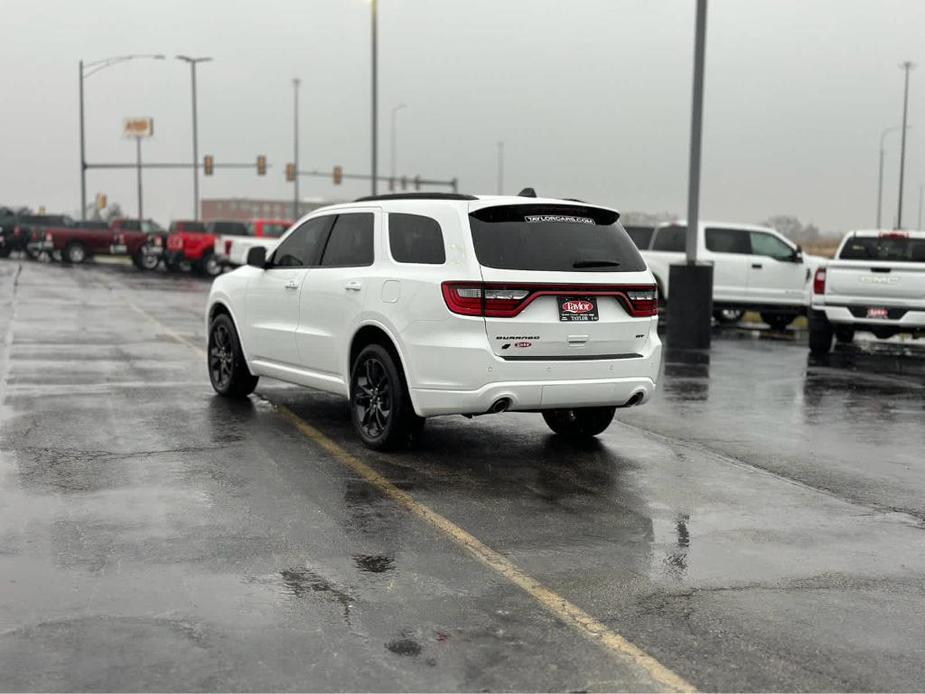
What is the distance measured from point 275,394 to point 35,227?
4257 cm

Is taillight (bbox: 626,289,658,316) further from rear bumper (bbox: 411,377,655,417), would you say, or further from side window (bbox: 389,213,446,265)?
side window (bbox: 389,213,446,265)

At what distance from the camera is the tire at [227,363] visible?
1093 cm

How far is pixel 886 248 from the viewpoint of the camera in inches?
671

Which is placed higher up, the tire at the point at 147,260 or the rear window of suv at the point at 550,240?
the rear window of suv at the point at 550,240

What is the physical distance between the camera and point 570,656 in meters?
4.47

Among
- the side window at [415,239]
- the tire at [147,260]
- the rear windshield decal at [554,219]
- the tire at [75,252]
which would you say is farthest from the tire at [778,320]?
the tire at [75,252]

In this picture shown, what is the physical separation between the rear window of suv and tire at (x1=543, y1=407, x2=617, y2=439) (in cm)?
133

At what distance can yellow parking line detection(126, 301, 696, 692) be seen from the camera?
4.37 metres

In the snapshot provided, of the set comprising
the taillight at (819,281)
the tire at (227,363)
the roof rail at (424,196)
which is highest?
the roof rail at (424,196)

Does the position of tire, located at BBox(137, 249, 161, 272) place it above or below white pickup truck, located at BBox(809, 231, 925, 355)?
below

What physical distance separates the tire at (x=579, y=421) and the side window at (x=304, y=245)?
2353 mm

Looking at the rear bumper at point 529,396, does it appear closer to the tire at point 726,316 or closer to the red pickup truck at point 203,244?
the tire at point 726,316

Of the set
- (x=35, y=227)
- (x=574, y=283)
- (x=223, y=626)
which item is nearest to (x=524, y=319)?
(x=574, y=283)

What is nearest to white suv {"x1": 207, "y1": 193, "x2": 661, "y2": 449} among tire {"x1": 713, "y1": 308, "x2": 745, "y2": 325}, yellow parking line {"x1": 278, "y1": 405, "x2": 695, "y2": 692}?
yellow parking line {"x1": 278, "y1": 405, "x2": 695, "y2": 692}
